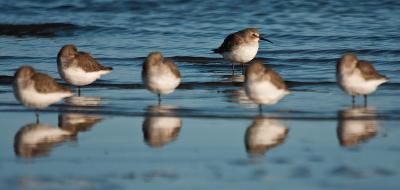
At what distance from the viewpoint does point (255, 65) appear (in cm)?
791

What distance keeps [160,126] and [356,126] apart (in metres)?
2.83

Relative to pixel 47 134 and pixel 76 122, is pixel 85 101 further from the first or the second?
pixel 47 134

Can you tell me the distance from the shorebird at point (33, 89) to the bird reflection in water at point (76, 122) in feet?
1.20

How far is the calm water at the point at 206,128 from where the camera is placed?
5.52 meters

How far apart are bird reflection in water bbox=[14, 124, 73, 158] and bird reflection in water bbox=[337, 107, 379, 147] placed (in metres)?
3.70

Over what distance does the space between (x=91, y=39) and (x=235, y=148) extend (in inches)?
562

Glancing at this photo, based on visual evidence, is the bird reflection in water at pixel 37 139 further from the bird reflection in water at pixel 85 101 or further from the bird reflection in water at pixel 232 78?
the bird reflection in water at pixel 232 78

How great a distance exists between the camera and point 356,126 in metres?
7.42

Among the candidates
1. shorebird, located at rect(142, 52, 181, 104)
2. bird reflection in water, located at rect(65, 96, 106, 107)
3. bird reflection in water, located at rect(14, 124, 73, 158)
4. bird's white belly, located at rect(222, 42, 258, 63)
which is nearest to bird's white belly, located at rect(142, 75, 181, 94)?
shorebird, located at rect(142, 52, 181, 104)

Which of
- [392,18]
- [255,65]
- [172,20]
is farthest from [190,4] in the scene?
[255,65]

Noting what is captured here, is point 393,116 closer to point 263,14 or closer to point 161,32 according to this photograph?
point 161,32

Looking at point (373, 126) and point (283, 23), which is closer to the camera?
point (373, 126)

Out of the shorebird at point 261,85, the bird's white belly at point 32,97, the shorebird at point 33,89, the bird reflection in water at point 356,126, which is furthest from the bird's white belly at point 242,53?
the bird's white belly at point 32,97

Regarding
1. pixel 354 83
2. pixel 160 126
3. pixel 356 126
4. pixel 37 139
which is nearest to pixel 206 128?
pixel 160 126
